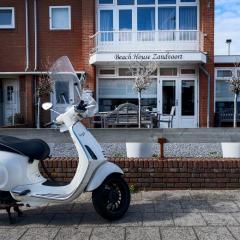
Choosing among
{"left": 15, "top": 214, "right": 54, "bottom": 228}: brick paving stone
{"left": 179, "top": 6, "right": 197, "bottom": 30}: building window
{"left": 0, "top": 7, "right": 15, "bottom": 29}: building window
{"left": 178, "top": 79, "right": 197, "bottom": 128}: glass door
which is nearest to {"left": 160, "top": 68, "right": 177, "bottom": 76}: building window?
{"left": 178, "top": 79, "right": 197, "bottom": 128}: glass door

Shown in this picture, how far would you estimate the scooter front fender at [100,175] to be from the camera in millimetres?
5480

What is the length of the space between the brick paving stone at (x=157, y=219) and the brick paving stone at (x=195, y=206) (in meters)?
0.36

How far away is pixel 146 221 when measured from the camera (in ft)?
18.2

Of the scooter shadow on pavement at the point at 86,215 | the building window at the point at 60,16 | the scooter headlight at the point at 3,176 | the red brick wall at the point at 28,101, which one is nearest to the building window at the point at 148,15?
the building window at the point at 60,16

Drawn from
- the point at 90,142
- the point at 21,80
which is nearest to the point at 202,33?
the point at 21,80

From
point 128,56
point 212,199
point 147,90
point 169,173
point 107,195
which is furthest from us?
point 147,90

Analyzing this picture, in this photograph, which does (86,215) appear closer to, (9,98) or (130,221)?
(130,221)

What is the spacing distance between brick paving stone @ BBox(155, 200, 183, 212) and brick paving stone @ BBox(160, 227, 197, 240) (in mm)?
755

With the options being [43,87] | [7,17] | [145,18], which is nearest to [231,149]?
[43,87]

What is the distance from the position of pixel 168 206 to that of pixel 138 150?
4.50ft

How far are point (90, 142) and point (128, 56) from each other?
43.8 feet

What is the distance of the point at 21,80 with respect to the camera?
20188mm

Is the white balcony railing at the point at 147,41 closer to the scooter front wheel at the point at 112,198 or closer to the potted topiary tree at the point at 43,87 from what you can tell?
the potted topiary tree at the point at 43,87

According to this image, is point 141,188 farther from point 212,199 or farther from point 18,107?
point 18,107
